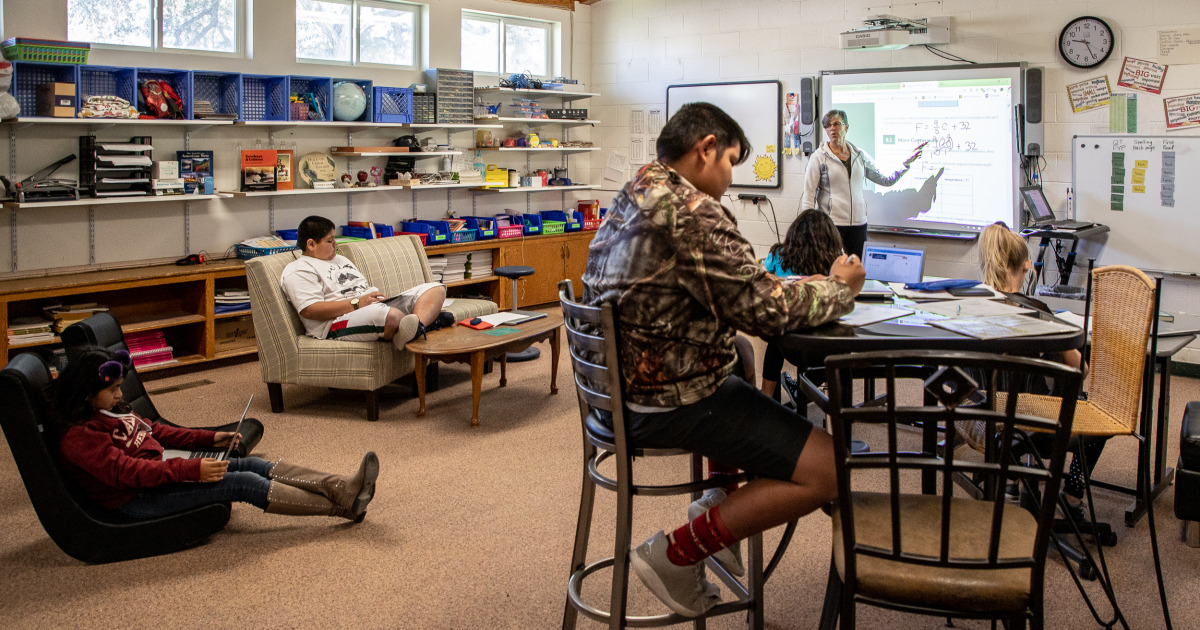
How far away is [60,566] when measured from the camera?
9.83 feet

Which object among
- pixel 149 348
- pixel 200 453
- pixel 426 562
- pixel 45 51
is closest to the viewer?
pixel 426 562

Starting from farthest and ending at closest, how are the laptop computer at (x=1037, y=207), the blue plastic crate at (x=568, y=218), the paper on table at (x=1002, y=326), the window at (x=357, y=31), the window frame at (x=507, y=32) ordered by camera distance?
the blue plastic crate at (x=568, y=218), the window frame at (x=507, y=32), the window at (x=357, y=31), the laptop computer at (x=1037, y=207), the paper on table at (x=1002, y=326)

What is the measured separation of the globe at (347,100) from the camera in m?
6.28

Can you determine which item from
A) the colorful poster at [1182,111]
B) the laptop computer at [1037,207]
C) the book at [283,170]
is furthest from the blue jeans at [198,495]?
the colorful poster at [1182,111]

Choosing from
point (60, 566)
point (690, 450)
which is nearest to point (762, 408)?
point (690, 450)

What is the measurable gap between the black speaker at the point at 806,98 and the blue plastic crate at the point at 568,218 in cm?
201

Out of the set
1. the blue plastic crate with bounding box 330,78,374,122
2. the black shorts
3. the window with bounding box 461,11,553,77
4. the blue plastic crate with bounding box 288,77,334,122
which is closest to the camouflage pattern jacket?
the black shorts

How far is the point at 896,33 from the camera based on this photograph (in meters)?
6.20

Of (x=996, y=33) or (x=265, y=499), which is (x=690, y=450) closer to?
(x=265, y=499)

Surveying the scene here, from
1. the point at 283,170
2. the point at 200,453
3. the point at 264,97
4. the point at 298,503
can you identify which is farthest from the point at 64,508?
the point at 264,97

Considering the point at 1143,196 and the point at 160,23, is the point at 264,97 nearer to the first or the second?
the point at 160,23

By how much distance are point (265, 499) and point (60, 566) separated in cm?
64

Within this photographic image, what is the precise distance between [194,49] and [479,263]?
2352 mm

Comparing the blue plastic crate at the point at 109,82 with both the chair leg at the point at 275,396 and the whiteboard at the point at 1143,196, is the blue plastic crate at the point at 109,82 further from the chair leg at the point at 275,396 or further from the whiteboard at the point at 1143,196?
the whiteboard at the point at 1143,196
